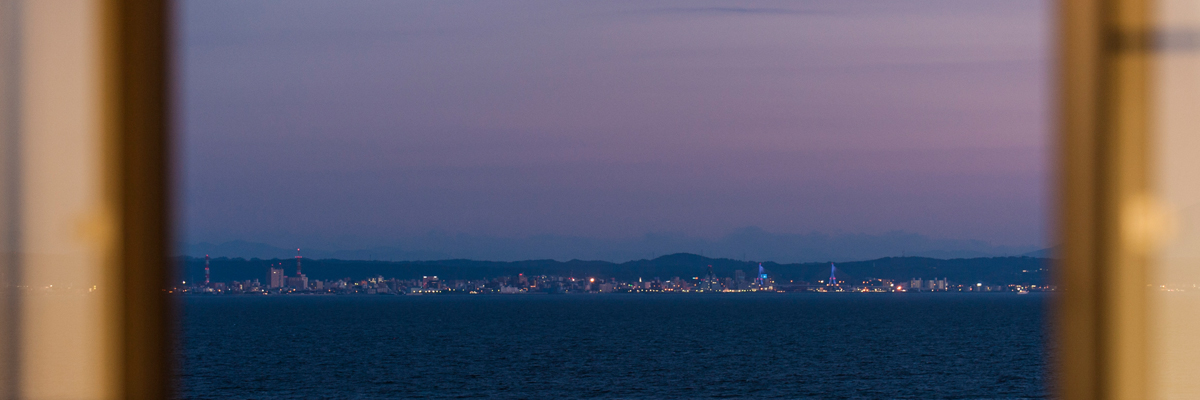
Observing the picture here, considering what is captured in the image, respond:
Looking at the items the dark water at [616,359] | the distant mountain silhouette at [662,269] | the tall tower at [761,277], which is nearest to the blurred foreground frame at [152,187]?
the dark water at [616,359]

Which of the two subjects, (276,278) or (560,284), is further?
(560,284)

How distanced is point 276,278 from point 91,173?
392 ft

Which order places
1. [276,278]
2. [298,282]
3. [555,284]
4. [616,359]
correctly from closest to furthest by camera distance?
[616,359]
[298,282]
[276,278]
[555,284]

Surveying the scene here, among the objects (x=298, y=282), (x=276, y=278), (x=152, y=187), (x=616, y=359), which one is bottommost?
(x=616, y=359)

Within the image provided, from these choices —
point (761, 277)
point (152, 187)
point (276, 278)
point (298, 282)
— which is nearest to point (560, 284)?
point (761, 277)

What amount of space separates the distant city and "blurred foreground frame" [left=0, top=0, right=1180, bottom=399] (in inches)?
4598

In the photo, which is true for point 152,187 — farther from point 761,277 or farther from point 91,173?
point 761,277

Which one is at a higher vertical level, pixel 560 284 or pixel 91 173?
pixel 91 173

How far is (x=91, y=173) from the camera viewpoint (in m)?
1.24

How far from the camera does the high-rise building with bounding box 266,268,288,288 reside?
113 meters

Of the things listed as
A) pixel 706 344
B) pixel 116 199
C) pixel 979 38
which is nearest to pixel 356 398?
pixel 706 344

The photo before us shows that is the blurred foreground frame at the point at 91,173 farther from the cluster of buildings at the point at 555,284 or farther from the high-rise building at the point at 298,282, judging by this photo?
the cluster of buildings at the point at 555,284

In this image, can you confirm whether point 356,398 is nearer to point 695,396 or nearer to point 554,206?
point 695,396

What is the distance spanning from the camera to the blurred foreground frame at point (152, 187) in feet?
3.79
